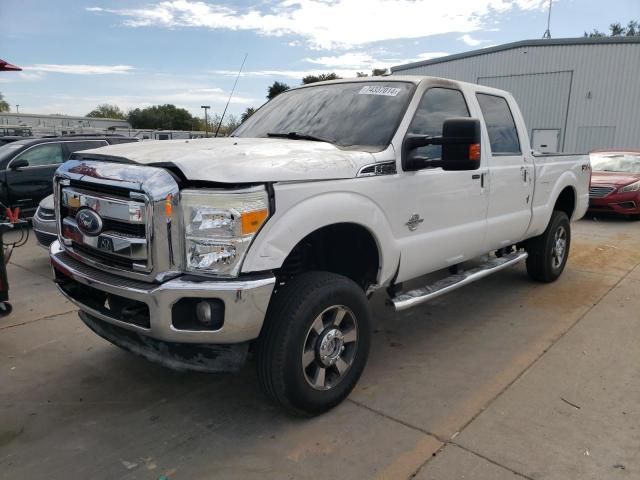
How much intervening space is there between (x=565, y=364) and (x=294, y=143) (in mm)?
2607

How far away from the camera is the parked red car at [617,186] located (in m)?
11.1

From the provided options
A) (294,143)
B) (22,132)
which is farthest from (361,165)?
(22,132)

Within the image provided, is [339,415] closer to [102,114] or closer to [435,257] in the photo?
[435,257]

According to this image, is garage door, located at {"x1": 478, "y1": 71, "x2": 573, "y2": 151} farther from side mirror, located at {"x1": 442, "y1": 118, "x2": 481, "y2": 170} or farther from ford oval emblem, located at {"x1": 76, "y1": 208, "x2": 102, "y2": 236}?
ford oval emblem, located at {"x1": 76, "y1": 208, "x2": 102, "y2": 236}

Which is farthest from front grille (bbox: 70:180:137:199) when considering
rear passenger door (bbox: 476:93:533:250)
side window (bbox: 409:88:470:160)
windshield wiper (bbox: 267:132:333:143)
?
rear passenger door (bbox: 476:93:533:250)

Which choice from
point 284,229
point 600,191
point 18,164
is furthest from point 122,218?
point 600,191

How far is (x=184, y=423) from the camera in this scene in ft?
10.2

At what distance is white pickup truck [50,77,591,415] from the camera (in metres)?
2.60

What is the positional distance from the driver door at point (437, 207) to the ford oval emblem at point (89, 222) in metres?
1.84

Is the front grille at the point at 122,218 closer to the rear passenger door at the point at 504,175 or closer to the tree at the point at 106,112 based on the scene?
the rear passenger door at the point at 504,175

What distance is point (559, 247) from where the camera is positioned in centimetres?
621

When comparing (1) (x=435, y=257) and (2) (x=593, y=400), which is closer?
(2) (x=593, y=400)

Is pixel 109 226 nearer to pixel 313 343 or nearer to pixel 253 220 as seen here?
pixel 253 220

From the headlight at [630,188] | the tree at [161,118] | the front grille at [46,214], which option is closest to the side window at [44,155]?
the front grille at [46,214]
